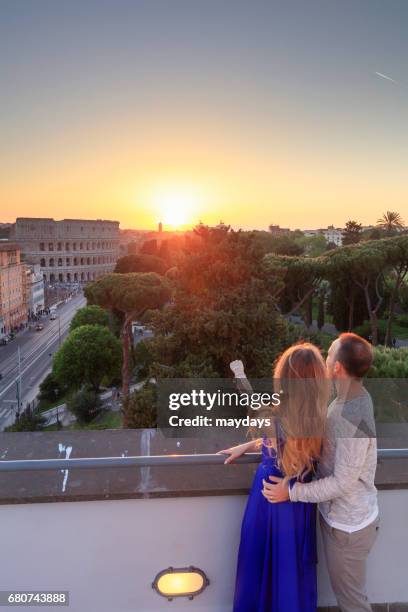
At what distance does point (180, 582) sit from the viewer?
5.02ft

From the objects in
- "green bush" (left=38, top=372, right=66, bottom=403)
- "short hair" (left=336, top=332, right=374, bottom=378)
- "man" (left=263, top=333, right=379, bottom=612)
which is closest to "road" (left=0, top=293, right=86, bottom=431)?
"green bush" (left=38, top=372, right=66, bottom=403)

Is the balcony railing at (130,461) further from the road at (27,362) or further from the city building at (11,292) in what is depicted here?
the city building at (11,292)

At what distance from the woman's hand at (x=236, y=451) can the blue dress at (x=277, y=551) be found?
0.08m

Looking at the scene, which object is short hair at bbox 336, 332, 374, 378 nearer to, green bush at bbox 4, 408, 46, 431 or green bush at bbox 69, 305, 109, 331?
green bush at bbox 4, 408, 46, 431

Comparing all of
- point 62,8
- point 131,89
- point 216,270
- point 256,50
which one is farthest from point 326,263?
point 62,8

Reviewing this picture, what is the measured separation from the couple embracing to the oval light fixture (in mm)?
179

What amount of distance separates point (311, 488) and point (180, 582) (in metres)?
0.67

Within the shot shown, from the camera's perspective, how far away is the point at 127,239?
104875mm

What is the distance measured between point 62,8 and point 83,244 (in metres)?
62.8

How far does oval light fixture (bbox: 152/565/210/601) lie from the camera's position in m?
1.52

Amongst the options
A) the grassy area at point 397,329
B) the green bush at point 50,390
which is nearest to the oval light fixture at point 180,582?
the green bush at point 50,390

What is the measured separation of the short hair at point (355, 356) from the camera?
3.76 ft

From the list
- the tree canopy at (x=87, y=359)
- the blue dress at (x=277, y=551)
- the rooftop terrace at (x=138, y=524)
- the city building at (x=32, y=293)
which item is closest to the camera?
the blue dress at (x=277, y=551)

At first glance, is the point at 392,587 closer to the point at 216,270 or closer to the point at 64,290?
the point at 216,270
